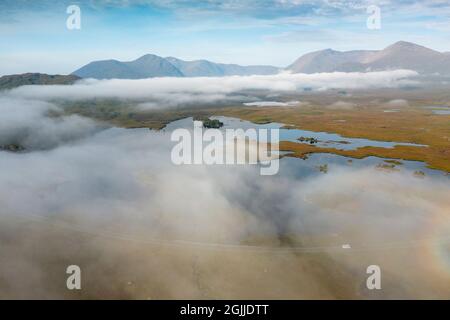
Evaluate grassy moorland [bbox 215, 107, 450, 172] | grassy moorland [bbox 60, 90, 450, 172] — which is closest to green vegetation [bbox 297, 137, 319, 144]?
grassy moorland [bbox 215, 107, 450, 172]

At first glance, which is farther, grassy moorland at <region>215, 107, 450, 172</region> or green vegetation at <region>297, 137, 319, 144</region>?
green vegetation at <region>297, 137, 319, 144</region>

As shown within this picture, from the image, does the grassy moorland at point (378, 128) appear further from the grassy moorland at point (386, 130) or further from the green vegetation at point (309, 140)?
the green vegetation at point (309, 140)

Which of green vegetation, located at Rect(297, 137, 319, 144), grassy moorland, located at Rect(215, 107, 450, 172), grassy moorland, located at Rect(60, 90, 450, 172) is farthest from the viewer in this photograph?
green vegetation, located at Rect(297, 137, 319, 144)

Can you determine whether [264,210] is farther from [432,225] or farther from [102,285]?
[102,285]

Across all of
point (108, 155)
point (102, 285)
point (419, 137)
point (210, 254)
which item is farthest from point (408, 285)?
point (419, 137)

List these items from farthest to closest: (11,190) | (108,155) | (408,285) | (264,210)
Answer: (108,155), (11,190), (264,210), (408,285)

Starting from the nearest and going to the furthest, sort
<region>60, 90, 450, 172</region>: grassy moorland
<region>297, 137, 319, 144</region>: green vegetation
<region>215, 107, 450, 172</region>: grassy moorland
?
<region>215, 107, 450, 172</region>: grassy moorland
<region>60, 90, 450, 172</region>: grassy moorland
<region>297, 137, 319, 144</region>: green vegetation

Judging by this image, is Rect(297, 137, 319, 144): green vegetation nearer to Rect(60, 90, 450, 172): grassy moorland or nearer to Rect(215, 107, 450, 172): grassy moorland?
Rect(215, 107, 450, 172): grassy moorland

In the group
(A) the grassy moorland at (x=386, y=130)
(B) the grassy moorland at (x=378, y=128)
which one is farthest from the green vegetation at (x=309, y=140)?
(B) the grassy moorland at (x=378, y=128)

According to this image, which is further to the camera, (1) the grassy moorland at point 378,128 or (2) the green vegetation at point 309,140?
(2) the green vegetation at point 309,140

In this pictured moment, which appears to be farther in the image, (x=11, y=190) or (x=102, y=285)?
(x=11, y=190)

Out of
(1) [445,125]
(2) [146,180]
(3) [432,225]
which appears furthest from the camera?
(1) [445,125]
